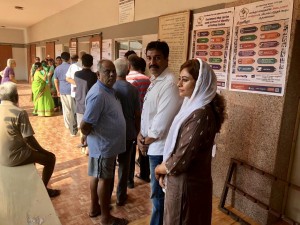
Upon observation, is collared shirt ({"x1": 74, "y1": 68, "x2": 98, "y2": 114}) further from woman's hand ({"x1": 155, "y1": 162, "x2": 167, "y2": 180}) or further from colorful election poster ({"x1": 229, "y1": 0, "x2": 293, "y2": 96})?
woman's hand ({"x1": 155, "y1": 162, "x2": 167, "y2": 180})

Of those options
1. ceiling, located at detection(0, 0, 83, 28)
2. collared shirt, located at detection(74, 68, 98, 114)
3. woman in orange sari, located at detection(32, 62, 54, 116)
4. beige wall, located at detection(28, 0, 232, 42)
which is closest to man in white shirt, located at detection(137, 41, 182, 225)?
beige wall, located at detection(28, 0, 232, 42)

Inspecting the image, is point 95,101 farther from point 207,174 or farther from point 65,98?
point 65,98

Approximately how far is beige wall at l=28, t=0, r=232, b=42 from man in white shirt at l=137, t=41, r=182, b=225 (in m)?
1.16

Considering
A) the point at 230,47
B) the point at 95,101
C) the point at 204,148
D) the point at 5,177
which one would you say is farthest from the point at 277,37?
the point at 5,177

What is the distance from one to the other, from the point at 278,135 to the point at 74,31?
5.81m

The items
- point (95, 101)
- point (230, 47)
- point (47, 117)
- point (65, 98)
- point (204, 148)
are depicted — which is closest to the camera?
point (204, 148)

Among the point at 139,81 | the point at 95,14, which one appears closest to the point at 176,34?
the point at 139,81

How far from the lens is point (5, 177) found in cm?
186

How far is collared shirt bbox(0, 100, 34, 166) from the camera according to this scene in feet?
6.16

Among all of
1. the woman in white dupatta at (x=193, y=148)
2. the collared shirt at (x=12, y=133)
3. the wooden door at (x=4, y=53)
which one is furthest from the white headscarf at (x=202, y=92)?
the wooden door at (x=4, y=53)

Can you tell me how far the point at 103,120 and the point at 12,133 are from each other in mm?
743

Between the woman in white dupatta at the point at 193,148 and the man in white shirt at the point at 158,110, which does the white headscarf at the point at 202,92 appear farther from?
the man in white shirt at the point at 158,110

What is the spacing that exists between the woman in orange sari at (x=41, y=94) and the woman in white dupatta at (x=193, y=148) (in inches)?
204

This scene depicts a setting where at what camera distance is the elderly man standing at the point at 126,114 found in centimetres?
222
